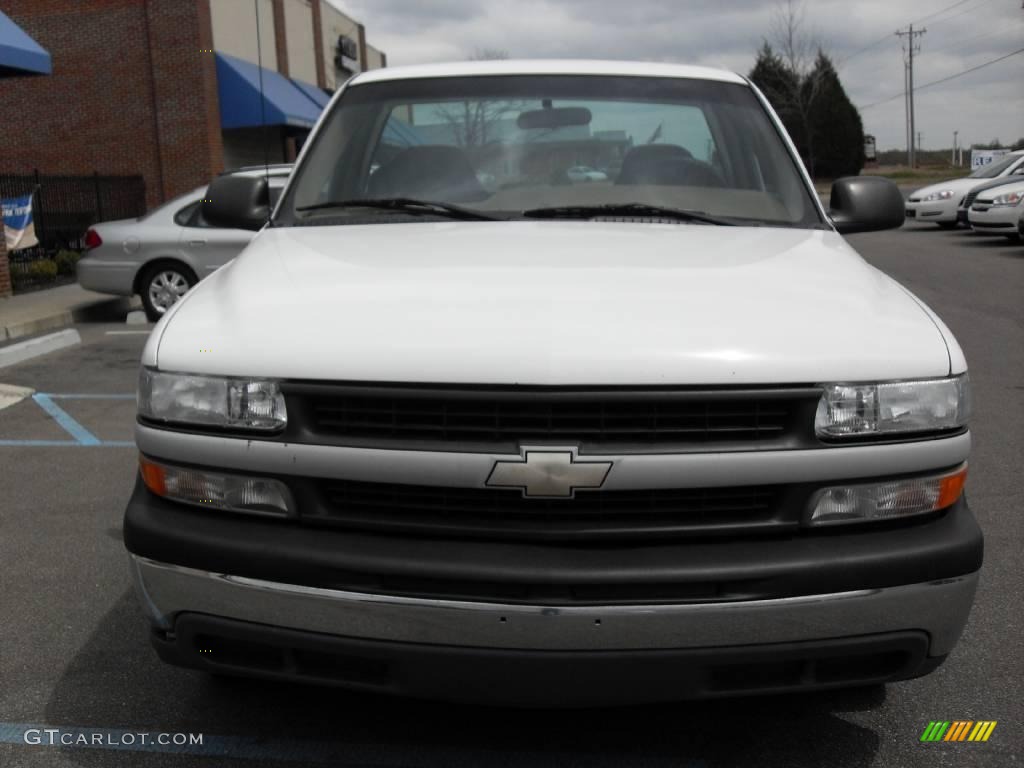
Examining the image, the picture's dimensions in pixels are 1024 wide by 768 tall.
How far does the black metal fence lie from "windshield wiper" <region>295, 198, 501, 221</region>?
13057mm

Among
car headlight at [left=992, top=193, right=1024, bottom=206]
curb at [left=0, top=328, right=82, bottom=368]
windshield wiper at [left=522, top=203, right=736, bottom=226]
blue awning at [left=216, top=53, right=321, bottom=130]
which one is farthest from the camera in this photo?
blue awning at [left=216, top=53, right=321, bottom=130]

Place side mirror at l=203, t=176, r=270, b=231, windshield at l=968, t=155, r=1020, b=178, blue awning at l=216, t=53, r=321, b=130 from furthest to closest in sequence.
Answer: blue awning at l=216, t=53, r=321, b=130 → windshield at l=968, t=155, r=1020, b=178 → side mirror at l=203, t=176, r=270, b=231

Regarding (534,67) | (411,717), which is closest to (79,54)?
(534,67)

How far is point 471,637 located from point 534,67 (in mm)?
2601

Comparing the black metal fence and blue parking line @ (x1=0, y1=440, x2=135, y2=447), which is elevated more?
the black metal fence

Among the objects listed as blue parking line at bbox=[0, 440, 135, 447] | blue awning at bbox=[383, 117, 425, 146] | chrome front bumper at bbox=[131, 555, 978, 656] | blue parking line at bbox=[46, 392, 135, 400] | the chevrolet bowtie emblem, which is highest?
blue awning at bbox=[383, 117, 425, 146]

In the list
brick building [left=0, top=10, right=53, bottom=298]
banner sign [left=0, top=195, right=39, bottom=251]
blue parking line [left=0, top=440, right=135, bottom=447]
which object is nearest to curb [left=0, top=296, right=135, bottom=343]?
brick building [left=0, top=10, right=53, bottom=298]

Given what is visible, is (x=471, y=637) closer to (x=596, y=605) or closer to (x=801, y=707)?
(x=596, y=605)

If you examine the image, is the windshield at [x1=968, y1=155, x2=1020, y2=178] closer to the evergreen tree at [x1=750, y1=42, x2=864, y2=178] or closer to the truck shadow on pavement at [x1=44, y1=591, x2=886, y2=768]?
the truck shadow on pavement at [x1=44, y1=591, x2=886, y2=768]

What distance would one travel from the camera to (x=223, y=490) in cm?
258

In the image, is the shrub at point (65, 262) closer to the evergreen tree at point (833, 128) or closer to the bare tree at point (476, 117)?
the bare tree at point (476, 117)

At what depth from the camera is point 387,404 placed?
246 cm
